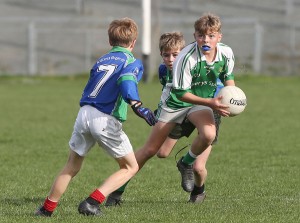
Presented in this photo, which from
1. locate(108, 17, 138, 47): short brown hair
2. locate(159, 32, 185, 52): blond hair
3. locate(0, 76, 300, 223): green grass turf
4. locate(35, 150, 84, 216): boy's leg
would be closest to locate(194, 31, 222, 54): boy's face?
locate(159, 32, 185, 52): blond hair

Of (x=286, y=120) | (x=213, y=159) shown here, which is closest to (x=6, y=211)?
(x=213, y=159)

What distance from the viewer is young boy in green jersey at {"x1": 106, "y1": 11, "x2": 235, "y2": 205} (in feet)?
26.3

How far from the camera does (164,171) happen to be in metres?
11.1

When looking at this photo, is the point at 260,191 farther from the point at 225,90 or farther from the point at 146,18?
the point at 146,18

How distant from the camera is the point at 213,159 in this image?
12.1 metres

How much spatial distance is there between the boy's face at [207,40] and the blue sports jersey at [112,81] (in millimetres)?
876

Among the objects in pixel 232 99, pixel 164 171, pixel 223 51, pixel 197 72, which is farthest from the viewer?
pixel 164 171

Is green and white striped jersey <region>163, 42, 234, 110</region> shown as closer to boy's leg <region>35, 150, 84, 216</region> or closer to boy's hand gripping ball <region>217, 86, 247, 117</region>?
boy's hand gripping ball <region>217, 86, 247, 117</region>

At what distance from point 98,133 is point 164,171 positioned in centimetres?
393

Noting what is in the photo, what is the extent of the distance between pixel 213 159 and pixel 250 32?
23741mm

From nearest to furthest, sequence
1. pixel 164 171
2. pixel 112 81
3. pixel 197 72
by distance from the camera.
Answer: pixel 112 81 < pixel 197 72 < pixel 164 171

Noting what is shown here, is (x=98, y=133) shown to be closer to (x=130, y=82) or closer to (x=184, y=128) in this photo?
(x=130, y=82)

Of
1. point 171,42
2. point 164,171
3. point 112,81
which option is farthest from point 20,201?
point 164,171

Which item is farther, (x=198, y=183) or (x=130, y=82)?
(x=198, y=183)
